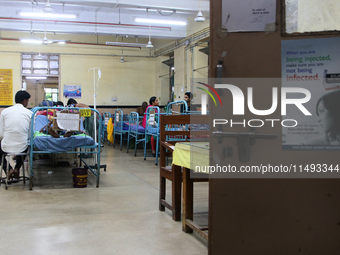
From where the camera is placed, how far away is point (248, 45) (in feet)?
5.79

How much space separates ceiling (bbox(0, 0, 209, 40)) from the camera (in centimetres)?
916

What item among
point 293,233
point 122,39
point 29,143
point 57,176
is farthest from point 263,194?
point 122,39

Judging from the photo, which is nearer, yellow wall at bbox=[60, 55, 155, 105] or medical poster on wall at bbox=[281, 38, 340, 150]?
medical poster on wall at bbox=[281, 38, 340, 150]

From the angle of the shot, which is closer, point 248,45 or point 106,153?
point 248,45

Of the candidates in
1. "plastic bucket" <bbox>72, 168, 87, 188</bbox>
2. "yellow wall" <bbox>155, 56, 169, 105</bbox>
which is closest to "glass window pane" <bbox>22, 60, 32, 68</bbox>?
"yellow wall" <bbox>155, 56, 169, 105</bbox>

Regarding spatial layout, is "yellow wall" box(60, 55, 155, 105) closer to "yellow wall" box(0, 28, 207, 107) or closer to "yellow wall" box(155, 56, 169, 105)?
"yellow wall" box(0, 28, 207, 107)

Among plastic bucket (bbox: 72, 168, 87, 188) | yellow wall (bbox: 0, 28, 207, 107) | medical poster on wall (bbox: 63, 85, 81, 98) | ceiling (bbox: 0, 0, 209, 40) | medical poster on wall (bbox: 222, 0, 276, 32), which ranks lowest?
plastic bucket (bbox: 72, 168, 87, 188)

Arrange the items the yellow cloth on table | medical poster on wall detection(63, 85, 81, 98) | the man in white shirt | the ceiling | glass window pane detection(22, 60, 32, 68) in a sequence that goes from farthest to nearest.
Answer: medical poster on wall detection(63, 85, 81, 98) < glass window pane detection(22, 60, 32, 68) < the ceiling < the man in white shirt < the yellow cloth on table

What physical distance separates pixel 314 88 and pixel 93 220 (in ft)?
7.04

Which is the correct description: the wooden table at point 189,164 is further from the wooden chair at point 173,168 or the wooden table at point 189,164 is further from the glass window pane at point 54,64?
the glass window pane at point 54,64

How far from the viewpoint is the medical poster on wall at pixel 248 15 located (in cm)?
175

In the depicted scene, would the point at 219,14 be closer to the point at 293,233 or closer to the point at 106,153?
the point at 293,233

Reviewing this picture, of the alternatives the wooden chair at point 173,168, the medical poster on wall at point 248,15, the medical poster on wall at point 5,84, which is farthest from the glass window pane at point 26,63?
the medical poster on wall at point 248,15

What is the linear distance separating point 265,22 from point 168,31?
10.1 m
